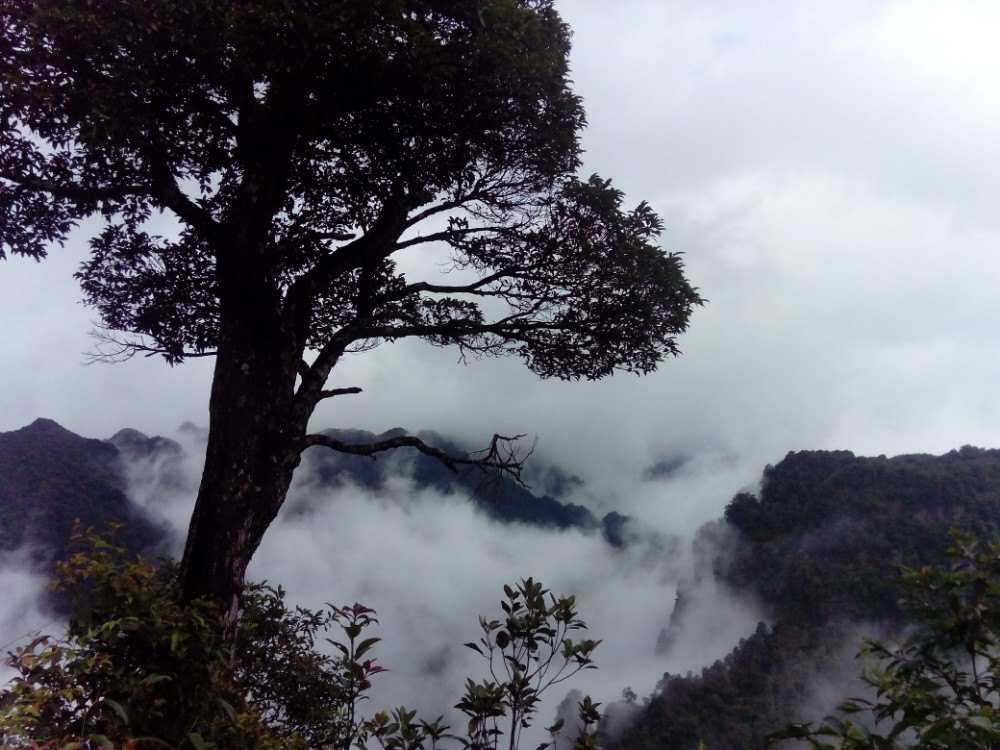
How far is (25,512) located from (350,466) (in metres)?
22.1

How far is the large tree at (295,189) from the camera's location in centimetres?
385

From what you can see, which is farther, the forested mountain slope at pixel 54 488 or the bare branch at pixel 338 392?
the forested mountain slope at pixel 54 488

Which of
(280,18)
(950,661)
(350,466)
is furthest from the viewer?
(350,466)

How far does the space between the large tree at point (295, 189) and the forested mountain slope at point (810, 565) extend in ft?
52.3

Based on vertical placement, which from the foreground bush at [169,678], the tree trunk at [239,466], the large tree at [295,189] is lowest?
the foreground bush at [169,678]

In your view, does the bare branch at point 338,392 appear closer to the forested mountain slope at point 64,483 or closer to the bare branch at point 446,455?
the bare branch at point 446,455

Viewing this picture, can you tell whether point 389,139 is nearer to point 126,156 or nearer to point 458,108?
point 458,108

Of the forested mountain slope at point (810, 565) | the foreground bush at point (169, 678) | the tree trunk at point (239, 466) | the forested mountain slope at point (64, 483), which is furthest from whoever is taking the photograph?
the forested mountain slope at point (810, 565)

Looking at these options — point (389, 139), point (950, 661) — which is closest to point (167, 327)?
point (389, 139)

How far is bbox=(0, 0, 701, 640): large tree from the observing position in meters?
3.85

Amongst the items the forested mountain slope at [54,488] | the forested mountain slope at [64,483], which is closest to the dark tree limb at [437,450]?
the forested mountain slope at [64,483]

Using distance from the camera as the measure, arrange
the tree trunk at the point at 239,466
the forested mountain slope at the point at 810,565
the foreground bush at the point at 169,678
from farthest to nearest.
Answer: the forested mountain slope at the point at 810,565 < the tree trunk at the point at 239,466 < the foreground bush at the point at 169,678

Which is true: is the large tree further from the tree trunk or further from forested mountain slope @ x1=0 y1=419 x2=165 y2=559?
forested mountain slope @ x1=0 y1=419 x2=165 y2=559

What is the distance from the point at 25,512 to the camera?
58.7ft
